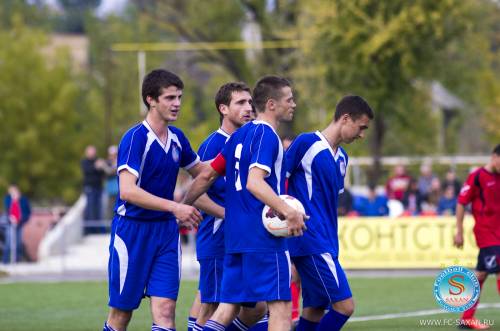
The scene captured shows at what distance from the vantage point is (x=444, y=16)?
2852 centimetres

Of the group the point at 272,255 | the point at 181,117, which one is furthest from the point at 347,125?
the point at 181,117

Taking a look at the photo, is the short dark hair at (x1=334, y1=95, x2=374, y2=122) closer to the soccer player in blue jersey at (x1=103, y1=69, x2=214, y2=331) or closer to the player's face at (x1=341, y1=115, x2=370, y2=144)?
the player's face at (x1=341, y1=115, x2=370, y2=144)

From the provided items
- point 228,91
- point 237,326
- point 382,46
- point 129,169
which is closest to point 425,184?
point 382,46

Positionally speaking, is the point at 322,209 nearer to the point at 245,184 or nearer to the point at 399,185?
the point at 245,184

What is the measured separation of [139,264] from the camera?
870 cm

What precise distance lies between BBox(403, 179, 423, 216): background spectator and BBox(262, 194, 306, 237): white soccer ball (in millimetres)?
16455

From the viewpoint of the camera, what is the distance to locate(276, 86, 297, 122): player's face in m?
8.70

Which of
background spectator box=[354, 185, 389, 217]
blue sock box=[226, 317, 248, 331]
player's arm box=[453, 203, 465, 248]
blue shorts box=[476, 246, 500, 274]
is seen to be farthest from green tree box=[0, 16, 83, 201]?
blue sock box=[226, 317, 248, 331]

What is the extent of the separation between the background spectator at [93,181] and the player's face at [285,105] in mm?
18511

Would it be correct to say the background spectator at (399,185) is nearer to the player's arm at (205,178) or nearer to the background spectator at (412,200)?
the background spectator at (412,200)

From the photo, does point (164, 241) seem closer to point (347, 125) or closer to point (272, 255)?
point (272, 255)

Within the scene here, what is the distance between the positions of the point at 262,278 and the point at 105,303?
26.0 ft

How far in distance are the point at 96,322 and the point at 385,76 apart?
1687 centimetres

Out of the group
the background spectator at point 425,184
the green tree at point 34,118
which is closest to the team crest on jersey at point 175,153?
the background spectator at point 425,184
